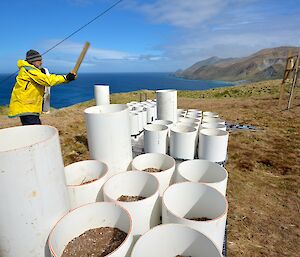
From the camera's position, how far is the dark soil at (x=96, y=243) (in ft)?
7.10

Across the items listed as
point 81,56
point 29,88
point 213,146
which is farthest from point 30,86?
point 213,146

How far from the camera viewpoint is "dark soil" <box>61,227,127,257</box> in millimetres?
2164

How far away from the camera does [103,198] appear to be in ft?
9.60

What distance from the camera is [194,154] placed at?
14.4 feet

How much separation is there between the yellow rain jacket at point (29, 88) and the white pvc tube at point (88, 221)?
6.87 ft

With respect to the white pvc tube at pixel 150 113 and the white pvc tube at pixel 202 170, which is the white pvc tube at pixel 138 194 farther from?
the white pvc tube at pixel 150 113

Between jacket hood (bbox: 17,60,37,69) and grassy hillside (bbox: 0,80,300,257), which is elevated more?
jacket hood (bbox: 17,60,37,69)

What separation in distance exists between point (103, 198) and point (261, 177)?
14.7ft

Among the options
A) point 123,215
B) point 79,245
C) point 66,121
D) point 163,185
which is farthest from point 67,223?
point 66,121

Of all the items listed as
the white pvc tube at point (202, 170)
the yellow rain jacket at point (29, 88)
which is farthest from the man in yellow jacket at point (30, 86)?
the white pvc tube at point (202, 170)

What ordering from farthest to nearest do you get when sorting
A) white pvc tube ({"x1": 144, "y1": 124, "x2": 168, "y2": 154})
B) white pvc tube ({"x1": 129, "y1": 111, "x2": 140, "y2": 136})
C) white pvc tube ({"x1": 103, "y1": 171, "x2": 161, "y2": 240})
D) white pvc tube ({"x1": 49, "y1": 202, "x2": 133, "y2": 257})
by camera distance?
1. white pvc tube ({"x1": 129, "y1": 111, "x2": 140, "y2": 136})
2. white pvc tube ({"x1": 144, "y1": 124, "x2": 168, "y2": 154})
3. white pvc tube ({"x1": 103, "y1": 171, "x2": 161, "y2": 240})
4. white pvc tube ({"x1": 49, "y1": 202, "x2": 133, "y2": 257})

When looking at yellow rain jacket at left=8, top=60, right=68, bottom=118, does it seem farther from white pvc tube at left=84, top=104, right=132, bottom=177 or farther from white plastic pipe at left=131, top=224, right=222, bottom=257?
white plastic pipe at left=131, top=224, right=222, bottom=257

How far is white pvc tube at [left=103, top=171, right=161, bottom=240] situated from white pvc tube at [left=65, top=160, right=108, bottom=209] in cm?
14

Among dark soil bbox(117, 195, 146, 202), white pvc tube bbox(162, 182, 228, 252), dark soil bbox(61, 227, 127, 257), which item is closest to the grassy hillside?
white pvc tube bbox(162, 182, 228, 252)
